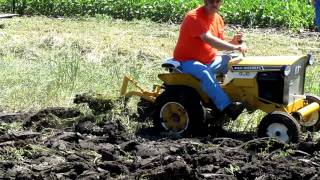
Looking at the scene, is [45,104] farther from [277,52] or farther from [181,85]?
[277,52]

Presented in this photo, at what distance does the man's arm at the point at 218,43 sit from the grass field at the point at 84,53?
5.34 feet

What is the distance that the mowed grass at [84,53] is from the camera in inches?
355

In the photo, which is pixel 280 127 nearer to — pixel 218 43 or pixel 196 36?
pixel 218 43

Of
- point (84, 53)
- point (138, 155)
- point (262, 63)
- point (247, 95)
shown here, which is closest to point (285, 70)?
point (262, 63)

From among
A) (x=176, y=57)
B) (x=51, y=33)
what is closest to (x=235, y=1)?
(x=51, y=33)

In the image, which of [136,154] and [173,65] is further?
[173,65]

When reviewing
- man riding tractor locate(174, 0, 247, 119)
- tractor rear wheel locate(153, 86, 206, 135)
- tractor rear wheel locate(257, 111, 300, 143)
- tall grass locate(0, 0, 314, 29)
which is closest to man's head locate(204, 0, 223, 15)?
man riding tractor locate(174, 0, 247, 119)

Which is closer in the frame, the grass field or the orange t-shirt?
the orange t-shirt

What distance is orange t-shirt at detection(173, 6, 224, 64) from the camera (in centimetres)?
707

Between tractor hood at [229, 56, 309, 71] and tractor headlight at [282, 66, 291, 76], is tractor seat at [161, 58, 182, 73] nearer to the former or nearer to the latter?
tractor hood at [229, 56, 309, 71]

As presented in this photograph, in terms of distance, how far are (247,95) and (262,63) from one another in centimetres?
35

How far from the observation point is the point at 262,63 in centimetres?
697

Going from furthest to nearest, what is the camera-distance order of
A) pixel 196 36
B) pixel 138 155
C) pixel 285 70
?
1. pixel 196 36
2. pixel 285 70
3. pixel 138 155

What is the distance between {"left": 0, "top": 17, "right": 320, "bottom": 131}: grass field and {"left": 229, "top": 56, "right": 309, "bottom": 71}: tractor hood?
1723 mm
